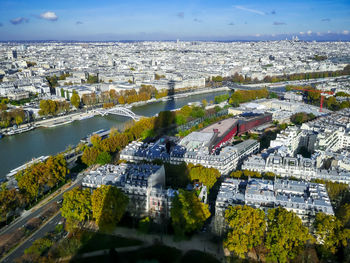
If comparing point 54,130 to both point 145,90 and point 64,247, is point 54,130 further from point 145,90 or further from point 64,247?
point 64,247

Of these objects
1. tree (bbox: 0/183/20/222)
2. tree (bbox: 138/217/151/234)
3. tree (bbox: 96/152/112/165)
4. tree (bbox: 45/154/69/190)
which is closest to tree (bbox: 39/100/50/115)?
tree (bbox: 96/152/112/165)

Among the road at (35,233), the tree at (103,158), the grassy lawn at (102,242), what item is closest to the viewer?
the road at (35,233)

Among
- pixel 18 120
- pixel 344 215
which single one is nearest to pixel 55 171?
pixel 344 215

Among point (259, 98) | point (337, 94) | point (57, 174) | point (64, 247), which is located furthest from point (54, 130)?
point (337, 94)

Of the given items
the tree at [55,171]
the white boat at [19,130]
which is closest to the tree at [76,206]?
the tree at [55,171]

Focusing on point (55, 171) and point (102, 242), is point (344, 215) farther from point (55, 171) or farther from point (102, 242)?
point (55, 171)

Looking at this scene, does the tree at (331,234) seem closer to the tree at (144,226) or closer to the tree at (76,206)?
the tree at (144,226)
